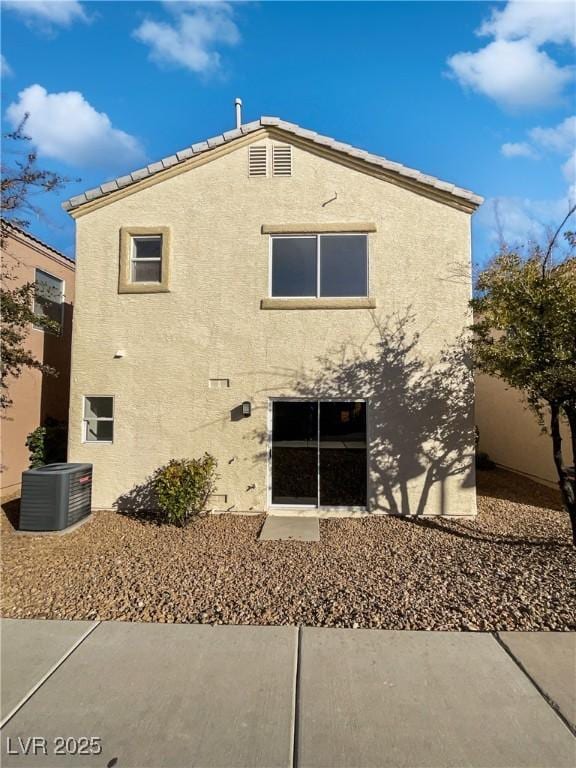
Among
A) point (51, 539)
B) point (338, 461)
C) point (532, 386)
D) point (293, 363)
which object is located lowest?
point (51, 539)

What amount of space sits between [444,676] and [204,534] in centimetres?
477

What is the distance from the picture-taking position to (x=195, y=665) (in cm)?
357

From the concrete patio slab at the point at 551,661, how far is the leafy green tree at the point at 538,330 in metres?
2.85

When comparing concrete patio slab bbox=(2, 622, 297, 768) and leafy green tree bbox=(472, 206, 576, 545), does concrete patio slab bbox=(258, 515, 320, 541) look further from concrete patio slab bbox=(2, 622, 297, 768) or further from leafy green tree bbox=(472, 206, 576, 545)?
leafy green tree bbox=(472, 206, 576, 545)

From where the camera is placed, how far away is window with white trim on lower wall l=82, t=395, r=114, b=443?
888 cm

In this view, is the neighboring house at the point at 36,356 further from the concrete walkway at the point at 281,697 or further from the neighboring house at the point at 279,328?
the concrete walkway at the point at 281,697

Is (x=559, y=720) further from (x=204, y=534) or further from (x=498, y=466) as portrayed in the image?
(x=498, y=466)

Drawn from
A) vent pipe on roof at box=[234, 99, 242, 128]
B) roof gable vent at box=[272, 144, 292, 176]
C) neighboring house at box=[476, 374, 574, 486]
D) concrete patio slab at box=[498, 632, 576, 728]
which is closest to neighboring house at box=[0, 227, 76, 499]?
roof gable vent at box=[272, 144, 292, 176]

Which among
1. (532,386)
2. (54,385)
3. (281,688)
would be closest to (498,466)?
(532,386)

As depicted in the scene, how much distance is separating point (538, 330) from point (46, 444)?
11.0 meters

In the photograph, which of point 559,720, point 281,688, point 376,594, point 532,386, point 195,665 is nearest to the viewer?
point 559,720

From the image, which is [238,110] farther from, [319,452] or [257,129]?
[319,452]

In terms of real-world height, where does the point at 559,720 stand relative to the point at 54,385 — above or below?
below

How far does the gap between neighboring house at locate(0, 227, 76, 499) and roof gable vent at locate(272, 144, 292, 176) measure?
5458 millimetres
